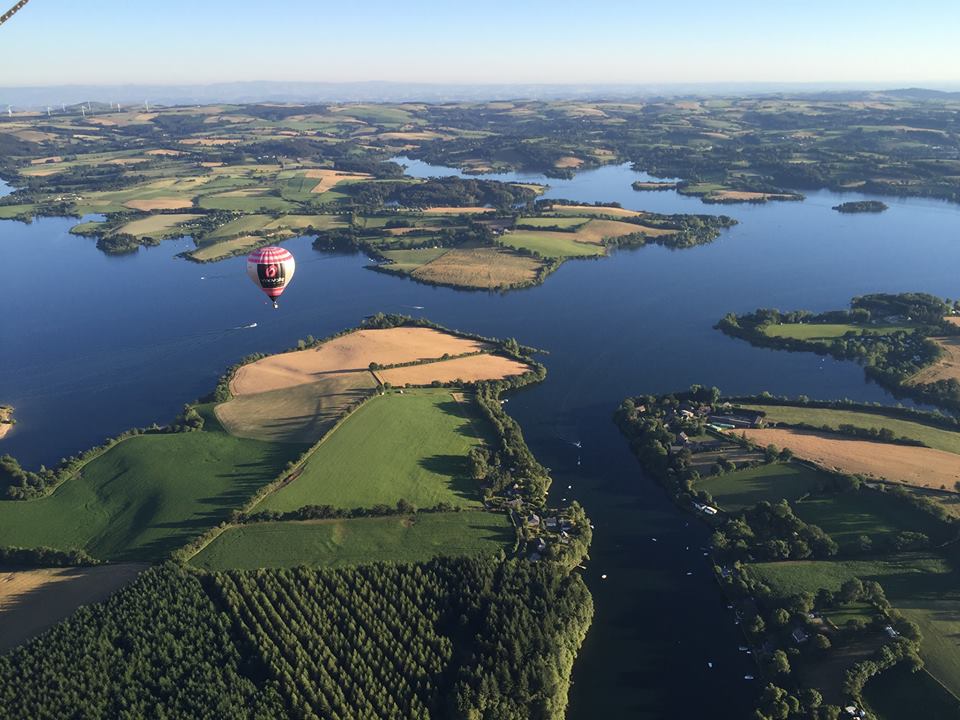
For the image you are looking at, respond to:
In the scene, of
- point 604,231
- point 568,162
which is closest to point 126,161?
point 568,162

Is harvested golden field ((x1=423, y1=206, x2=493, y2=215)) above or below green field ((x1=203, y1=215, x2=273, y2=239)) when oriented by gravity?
above

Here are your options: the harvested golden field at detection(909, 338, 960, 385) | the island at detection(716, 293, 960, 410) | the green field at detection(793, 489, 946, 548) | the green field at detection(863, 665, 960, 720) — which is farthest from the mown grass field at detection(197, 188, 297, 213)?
the green field at detection(863, 665, 960, 720)

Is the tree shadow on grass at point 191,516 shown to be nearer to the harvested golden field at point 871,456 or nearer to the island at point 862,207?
the harvested golden field at point 871,456

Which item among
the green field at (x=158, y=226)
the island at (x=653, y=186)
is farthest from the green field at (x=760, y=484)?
the island at (x=653, y=186)

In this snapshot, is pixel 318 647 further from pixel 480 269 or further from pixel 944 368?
pixel 480 269

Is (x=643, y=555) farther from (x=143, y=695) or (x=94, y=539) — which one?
(x=94, y=539)

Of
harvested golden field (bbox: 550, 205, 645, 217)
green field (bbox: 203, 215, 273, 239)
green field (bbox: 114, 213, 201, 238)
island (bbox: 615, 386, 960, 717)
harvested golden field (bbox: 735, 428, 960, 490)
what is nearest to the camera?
island (bbox: 615, 386, 960, 717)

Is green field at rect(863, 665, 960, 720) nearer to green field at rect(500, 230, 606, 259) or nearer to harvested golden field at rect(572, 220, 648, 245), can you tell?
green field at rect(500, 230, 606, 259)
